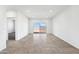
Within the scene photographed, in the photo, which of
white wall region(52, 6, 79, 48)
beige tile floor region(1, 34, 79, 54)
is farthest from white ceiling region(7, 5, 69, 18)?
beige tile floor region(1, 34, 79, 54)

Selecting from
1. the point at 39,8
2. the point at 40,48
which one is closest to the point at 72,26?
the point at 40,48

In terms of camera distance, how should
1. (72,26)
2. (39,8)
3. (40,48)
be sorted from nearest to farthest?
(40,48)
(72,26)
(39,8)

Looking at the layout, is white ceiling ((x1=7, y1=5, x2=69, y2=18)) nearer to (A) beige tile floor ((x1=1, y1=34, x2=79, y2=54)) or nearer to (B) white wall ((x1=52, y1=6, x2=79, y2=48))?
(B) white wall ((x1=52, y1=6, x2=79, y2=48))

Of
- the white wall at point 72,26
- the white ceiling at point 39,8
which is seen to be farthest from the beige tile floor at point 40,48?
the white ceiling at point 39,8

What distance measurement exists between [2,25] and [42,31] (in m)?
13.1

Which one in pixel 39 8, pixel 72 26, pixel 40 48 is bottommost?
pixel 40 48

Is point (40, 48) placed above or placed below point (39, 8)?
below

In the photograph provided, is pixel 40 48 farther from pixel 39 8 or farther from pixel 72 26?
pixel 39 8

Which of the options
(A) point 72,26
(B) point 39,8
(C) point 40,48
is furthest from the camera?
(B) point 39,8

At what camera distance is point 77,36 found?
5.55m

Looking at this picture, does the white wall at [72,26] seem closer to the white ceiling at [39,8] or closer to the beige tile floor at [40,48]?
the beige tile floor at [40,48]

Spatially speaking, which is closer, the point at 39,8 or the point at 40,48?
the point at 40,48
